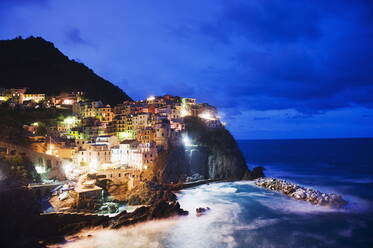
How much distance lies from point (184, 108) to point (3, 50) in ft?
258

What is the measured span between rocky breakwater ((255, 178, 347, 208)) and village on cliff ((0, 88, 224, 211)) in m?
14.2

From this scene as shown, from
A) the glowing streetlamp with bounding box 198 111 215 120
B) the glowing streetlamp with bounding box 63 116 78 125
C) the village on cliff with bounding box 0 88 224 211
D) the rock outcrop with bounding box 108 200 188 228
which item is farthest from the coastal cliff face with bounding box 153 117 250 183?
the glowing streetlamp with bounding box 63 116 78 125

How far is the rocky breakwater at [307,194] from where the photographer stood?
36906 mm

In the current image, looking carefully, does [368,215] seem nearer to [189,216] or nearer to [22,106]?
[189,216]

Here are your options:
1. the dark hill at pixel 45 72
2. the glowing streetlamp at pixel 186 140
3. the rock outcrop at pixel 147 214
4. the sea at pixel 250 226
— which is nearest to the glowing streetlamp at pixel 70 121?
the dark hill at pixel 45 72

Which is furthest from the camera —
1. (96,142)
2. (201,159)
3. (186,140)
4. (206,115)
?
(206,115)

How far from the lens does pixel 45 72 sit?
94.3 metres

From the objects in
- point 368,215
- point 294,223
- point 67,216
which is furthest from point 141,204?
point 368,215

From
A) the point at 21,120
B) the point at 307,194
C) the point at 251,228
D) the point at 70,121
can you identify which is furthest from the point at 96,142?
the point at 307,194

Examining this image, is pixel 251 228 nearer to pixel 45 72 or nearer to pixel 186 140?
pixel 186 140

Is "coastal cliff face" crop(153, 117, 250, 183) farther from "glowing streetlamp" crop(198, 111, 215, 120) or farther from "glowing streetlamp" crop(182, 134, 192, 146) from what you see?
"glowing streetlamp" crop(198, 111, 215, 120)

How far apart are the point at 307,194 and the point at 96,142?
124ft

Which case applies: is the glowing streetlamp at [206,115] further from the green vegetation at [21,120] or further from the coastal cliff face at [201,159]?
the green vegetation at [21,120]

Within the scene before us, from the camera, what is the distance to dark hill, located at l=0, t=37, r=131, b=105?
86500 mm
